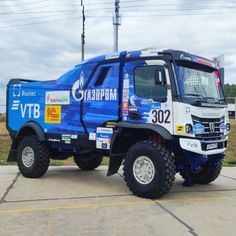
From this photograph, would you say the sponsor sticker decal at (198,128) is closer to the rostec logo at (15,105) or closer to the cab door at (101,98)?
the cab door at (101,98)

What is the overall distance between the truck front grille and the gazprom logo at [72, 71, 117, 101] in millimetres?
1738

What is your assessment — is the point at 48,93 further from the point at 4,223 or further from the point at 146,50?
the point at 4,223

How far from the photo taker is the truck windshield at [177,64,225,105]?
847 centimetres

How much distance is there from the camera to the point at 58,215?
7129 mm

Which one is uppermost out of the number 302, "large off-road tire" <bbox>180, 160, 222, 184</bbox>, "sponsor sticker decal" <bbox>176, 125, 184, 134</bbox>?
the number 302

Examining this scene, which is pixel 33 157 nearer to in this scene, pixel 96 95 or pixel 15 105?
pixel 15 105

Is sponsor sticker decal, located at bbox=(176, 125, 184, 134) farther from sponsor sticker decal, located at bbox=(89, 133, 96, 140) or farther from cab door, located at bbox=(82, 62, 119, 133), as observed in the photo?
sponsor sticker decal, located at bbox=(89, 133, 96, 140)

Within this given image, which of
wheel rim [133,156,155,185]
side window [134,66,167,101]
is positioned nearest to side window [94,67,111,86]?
side window [134,66,167,101]

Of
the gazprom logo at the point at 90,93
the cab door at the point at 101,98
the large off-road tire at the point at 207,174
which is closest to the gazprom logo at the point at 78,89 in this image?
the gazprom logo at the point at 90,93

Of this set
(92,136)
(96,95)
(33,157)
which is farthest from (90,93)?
(33,157)

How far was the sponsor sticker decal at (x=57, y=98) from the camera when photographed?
1025 cm

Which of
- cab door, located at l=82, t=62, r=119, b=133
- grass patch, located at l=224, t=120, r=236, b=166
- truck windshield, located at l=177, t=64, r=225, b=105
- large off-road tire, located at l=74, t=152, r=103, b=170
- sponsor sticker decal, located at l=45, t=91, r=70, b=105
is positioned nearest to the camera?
truck windshield, located at l=177, t=64, r=225, b=105

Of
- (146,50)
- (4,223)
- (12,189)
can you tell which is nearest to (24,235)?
(4,223)

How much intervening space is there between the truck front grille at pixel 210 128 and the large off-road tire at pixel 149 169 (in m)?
0.71
